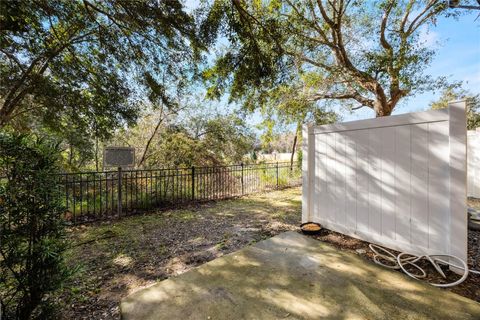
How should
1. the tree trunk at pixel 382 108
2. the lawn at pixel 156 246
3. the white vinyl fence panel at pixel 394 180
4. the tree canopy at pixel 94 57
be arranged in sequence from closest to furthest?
the lawn at pixel 156 246 < the white vinyl fence panel at pixel 394 180 < the tree canopy at pixel 94 57 < the tree trunk at pixel 382 108

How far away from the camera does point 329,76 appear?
7355 millimetres

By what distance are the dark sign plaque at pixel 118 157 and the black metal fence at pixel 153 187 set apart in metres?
0.22

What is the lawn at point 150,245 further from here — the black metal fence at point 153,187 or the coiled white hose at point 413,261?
the coiled white hose at point 413,261

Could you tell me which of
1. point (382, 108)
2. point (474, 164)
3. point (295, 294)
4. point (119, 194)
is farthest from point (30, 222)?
point (474, 164)

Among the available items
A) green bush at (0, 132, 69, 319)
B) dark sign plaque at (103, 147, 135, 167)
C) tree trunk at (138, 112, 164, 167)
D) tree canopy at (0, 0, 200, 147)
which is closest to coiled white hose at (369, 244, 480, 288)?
green bush at (0, 132, 69, 319)

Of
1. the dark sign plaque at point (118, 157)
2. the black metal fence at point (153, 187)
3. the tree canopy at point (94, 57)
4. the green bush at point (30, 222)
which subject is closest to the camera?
the green bush at point (30, 222)

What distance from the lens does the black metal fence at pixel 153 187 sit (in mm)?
4761

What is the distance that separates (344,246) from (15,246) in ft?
11.5

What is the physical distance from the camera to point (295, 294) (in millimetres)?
1957

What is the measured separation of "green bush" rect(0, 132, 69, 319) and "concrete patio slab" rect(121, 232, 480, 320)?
0.66m

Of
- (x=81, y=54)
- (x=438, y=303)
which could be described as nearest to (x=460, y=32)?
(x=438, y=303)

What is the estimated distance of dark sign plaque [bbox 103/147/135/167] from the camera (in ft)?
16.3

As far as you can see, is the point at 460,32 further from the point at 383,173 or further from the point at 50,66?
the point at 50,66

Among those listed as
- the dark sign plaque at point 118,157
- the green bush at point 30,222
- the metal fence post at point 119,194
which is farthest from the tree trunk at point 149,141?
the green bush at point 30,222
